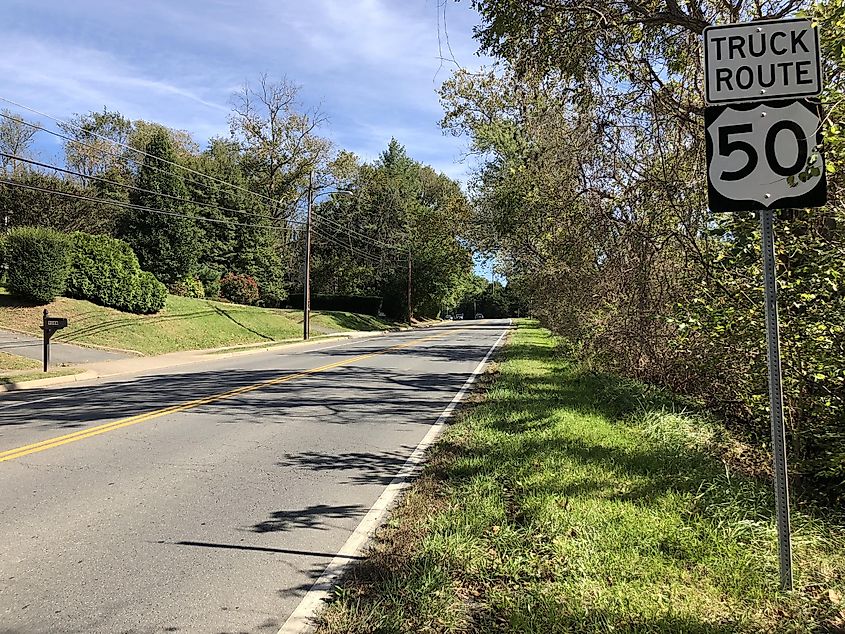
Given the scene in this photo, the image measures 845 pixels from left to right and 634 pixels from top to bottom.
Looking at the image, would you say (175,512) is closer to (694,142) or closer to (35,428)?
(35,428)

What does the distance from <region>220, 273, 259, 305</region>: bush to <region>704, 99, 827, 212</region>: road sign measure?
4406 cm

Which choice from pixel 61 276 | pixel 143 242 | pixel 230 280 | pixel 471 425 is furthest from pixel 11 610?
pixel 230 280

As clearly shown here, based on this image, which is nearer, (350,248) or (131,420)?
(131,420)

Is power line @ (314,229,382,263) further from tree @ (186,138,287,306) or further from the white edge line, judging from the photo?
the white edge line

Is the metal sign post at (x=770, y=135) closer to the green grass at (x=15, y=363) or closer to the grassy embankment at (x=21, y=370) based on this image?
the grassy embankment at (x=21, y=370)

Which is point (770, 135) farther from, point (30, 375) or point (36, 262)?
point (36, 262)

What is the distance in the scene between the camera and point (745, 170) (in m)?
3.24

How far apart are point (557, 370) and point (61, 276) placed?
19.1m

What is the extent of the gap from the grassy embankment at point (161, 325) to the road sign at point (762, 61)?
72.7 feet

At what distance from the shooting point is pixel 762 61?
3.24m

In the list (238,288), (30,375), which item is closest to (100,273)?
(30,375)

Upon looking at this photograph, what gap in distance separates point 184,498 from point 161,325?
72.0 feet

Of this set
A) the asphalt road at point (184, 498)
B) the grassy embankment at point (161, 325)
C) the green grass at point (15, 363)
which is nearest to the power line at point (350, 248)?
the grassy embankment at point (161, 325)

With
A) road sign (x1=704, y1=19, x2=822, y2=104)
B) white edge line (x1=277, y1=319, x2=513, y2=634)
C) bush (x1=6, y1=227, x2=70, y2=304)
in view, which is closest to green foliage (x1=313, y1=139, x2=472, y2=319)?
bush (x1=6, y1=227, x2=70, y2=304)
